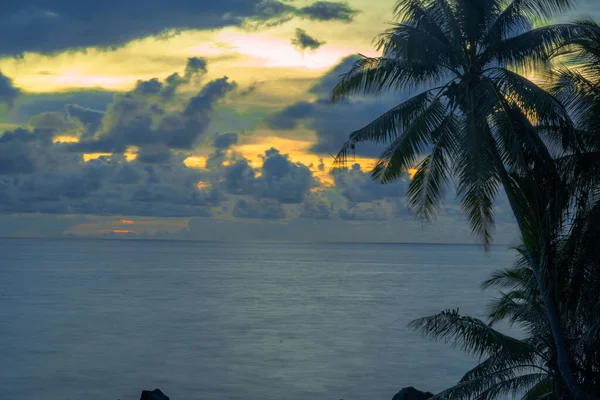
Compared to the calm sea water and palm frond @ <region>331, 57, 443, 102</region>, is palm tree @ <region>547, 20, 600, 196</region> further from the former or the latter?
the calm sea water

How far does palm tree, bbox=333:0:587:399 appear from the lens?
1528 centimetres

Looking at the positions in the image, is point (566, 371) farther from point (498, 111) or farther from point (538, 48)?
point (538, 48)

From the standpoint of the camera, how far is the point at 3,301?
86375 mm

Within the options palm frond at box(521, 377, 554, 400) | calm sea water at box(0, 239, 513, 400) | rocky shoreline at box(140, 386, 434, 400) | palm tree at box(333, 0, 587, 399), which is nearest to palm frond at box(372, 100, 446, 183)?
palm tree at box(333, 0, 587, 399)

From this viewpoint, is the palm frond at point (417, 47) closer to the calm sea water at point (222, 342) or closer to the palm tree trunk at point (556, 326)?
the palm tree trunk at point (556, 326)

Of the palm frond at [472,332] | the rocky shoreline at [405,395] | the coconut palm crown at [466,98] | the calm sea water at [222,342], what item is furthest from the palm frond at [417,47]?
the calm sea water at [222,342]

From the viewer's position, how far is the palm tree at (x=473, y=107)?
1528 cm

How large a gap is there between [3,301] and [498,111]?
272 feet

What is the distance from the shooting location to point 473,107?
15266 mm

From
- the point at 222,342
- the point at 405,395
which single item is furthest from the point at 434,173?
the point at 222,342

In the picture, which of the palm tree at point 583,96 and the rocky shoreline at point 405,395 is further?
the rocky shoreline at point 405,395

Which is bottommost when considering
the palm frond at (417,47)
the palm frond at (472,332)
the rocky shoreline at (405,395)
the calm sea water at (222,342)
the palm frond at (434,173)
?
the calm sea water at (222,342)

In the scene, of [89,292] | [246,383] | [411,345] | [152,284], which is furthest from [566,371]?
[152,284]

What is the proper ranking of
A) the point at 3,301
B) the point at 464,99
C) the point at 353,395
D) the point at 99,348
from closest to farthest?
1. the point at 464,99
2. the point at 353,395
3. the point at 99,348
4. the point at 3,301
